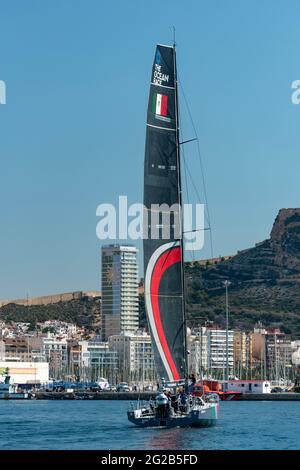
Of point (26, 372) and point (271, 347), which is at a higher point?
point (271, 347)

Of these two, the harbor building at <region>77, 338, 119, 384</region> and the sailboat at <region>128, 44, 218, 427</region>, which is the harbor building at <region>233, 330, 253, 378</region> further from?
the sailboat at <region>128, 44, 218, 427</region>

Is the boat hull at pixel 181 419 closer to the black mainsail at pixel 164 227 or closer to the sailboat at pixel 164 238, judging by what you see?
the sailboat at pixel 164 238

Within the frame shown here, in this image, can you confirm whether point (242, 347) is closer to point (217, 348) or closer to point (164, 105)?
point (217, 348)

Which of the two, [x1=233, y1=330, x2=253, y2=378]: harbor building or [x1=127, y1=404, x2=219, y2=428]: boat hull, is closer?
[x1=127, y1=404, x2=219, y2=428]: boat hull

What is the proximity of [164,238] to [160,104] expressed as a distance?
4251mm

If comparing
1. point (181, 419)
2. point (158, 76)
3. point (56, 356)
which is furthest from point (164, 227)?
point (56, 356)

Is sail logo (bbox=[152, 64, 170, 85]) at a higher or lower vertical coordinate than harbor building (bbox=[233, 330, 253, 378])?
higher

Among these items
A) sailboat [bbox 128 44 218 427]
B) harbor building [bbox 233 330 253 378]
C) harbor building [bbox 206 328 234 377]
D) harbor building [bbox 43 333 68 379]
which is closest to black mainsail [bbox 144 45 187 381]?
sailboat [bbox 128 44 218 427]

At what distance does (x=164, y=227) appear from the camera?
37.0m

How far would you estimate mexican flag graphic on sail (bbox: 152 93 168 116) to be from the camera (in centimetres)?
3709

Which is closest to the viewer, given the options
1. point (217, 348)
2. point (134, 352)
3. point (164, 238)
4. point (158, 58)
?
point (164, 238)

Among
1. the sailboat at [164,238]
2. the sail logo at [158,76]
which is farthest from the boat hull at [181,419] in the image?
the sail logo at [158,76]

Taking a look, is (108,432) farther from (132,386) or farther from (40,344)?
(40,344)
